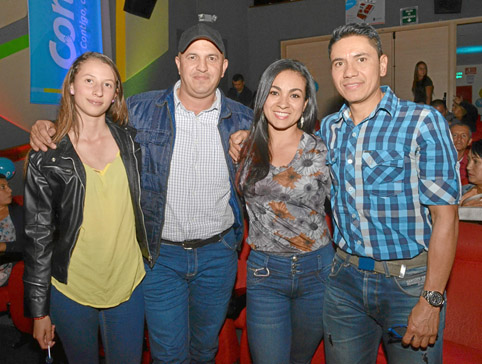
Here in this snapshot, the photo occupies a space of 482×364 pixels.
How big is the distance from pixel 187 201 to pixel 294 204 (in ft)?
1.61

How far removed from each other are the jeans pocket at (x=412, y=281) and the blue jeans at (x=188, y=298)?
85 centimetres

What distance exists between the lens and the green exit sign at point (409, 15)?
7922 millimetres

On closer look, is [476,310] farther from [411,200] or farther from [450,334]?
[411,200]

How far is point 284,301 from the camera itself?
71.1 inches

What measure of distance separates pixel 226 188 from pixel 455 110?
20.3ft

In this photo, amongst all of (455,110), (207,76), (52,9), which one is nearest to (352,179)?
(207,76)

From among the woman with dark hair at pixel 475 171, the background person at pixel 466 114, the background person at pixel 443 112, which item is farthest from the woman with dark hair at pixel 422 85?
the woman with dark hair at pixel 475 171

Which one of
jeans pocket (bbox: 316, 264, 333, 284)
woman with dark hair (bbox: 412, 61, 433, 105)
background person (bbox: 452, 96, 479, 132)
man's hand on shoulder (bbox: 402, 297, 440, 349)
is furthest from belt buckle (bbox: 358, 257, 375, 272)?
woman with dark hair (bbox: 412, 61, 433, 105)

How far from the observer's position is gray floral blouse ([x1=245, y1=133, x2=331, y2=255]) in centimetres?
178

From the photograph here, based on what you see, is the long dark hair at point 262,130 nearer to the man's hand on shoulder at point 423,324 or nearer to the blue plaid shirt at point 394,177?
the blue plaid shirt at point 394,177

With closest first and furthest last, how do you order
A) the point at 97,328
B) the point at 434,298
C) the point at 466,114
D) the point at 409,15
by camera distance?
the point at 434,298, the point at 97,328, the point at 466,114, the point at 409,15

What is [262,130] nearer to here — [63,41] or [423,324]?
[423,324]

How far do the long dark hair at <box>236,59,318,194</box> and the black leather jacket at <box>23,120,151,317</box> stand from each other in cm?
68

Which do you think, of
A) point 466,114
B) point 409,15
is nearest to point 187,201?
point 466,114
